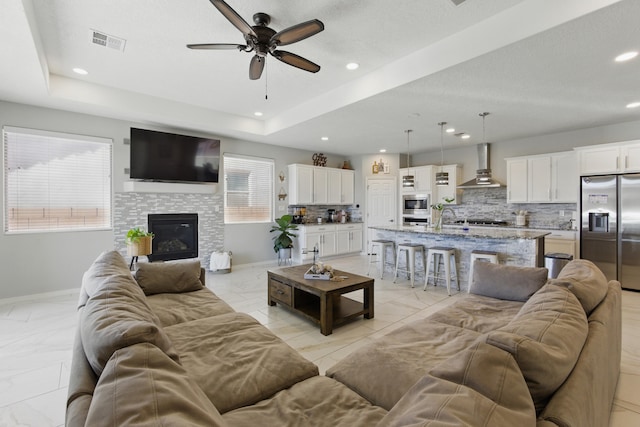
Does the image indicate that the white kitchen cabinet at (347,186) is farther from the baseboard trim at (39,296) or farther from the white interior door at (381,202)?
the baseboard trim at (39,296)

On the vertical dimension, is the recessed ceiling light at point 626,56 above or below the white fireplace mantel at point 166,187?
above

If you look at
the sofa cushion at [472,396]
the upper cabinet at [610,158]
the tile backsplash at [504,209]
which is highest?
the upper cabinet at [610,158]

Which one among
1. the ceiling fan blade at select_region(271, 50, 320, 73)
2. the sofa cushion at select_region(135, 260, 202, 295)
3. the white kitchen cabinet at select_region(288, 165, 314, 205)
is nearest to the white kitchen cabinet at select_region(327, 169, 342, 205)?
the white kitchen cabinet at select_region(288, 165, 314, 205)

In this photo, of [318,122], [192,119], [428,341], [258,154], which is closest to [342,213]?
[258,154]

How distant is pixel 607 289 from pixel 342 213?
6.30 m

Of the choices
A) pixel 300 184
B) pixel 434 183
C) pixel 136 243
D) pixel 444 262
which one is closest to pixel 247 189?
pixel 300 184

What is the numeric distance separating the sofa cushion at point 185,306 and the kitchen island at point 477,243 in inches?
133

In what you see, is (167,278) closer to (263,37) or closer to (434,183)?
(263,37)

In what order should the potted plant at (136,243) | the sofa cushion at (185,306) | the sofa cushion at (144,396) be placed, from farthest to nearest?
the potted plant at (136,243), the sofa cushion at (185,306), the sofa cushion at (144,396)

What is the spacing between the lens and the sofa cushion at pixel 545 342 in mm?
979

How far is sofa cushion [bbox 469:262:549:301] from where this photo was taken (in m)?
2.68

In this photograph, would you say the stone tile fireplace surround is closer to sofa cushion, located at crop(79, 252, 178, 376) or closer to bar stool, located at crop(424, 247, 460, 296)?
sofa cushion, located at crop(79, 252, 178, 376)

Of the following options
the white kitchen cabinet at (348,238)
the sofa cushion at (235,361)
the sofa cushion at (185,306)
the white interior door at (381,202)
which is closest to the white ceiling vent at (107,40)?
the sofa cushion at (185,306)

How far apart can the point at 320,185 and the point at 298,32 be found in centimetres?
512
